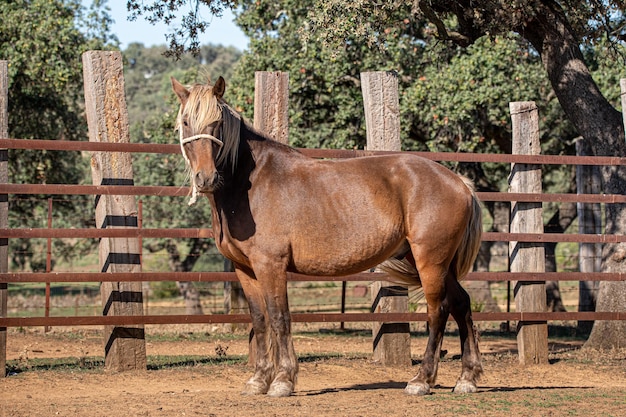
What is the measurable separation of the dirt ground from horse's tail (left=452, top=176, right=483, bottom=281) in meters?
1.07

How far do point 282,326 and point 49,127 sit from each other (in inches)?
531

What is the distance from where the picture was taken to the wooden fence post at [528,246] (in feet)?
26.9

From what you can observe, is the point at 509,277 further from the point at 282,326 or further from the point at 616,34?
the point at 616,34

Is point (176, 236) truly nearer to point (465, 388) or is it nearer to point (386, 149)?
point (386, 149)

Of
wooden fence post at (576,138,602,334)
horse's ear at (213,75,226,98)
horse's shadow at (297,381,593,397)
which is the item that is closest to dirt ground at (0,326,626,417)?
horse's shadow at (297,381,593,397)

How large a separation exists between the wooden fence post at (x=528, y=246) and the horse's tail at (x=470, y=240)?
211cm

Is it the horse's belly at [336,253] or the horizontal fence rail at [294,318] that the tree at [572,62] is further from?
the horse's belly at [336,253]

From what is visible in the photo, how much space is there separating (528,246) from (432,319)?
103 inches

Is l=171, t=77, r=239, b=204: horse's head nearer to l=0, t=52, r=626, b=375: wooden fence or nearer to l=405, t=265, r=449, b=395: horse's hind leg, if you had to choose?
l=0, t=52, r=626, b=375: wooden fence

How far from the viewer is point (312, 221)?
596 centimetres

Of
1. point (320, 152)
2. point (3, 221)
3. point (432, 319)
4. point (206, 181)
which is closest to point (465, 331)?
point (432, 319)

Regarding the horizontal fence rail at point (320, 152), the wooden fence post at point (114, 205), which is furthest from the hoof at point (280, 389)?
the horizontal fence rail at point (320, 152)

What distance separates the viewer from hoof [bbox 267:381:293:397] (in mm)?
5730

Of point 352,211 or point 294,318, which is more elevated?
point 352,211
